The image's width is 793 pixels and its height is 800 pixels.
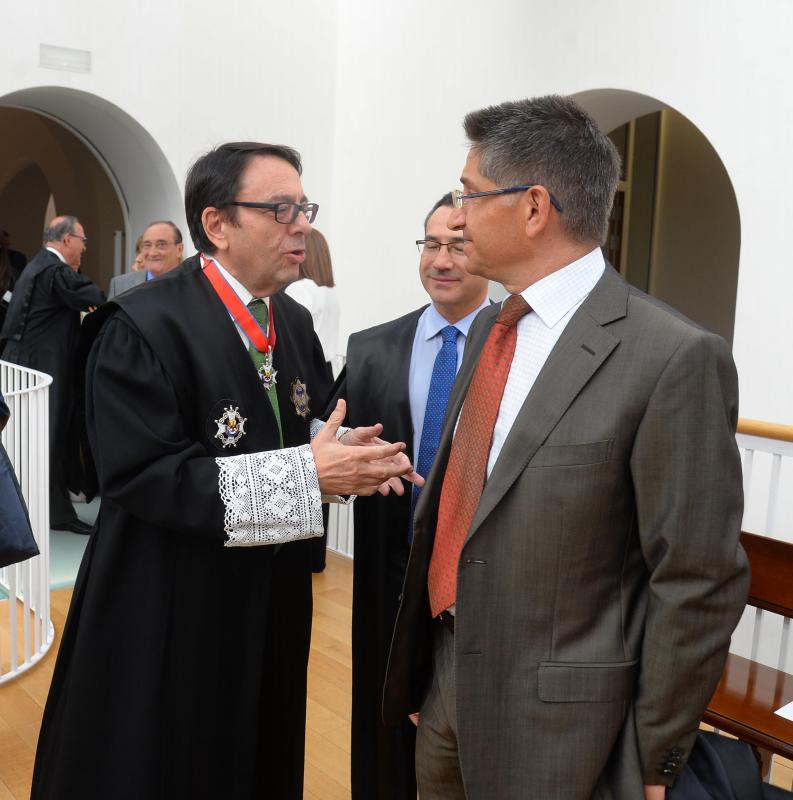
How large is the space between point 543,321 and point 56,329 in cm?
501

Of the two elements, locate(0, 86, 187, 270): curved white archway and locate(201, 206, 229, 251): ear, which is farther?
locate(0, 86, 187, 270): curved white archway

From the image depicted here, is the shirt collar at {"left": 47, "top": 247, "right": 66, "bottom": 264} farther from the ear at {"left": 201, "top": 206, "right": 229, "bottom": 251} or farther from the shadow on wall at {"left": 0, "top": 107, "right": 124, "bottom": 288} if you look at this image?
the ear at {"left": 201, "top": 206, "right": 229, "bottom": 251}

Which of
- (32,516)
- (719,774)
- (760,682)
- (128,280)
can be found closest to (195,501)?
(719,774)

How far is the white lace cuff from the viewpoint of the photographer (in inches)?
73.5

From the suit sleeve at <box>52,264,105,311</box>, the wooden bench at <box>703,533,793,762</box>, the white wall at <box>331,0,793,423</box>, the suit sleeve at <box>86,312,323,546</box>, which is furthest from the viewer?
the suit sleeve at <box>52,264,105,311</box>

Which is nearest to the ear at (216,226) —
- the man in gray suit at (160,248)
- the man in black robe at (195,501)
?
the man in black robe at (195,501)

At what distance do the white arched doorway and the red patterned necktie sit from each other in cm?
689

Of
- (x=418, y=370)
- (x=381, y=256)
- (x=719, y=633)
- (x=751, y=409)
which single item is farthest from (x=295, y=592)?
(x=381, y=256)

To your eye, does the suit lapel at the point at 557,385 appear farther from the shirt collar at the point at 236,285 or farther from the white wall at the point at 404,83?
the white wall at the point at 404,83

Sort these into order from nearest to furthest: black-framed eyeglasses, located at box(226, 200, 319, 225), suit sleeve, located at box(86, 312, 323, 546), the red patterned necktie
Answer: the red patterned necktie → suit sleeve, located at box(86, 312, 323, 546) → black-framed eyeglasses, located at box(226, 200, 319, 225)

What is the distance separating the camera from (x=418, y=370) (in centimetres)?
254

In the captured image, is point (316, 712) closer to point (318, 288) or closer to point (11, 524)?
point (11, 524)

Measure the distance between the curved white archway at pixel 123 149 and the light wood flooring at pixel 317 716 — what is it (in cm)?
358

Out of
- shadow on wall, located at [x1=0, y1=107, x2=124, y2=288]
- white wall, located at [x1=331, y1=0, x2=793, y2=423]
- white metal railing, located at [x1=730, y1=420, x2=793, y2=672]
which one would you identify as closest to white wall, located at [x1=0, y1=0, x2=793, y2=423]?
white wall, located at [x1=331, y1=0, x2=793, y2=423]
